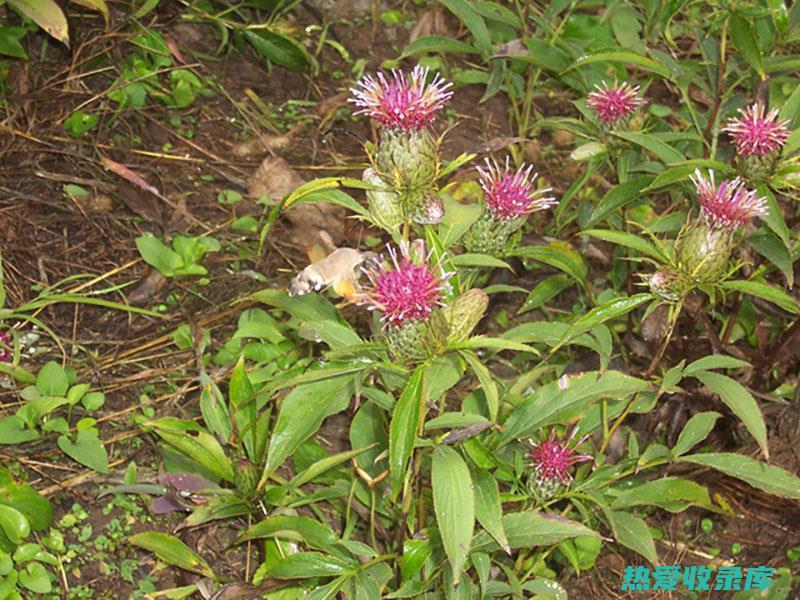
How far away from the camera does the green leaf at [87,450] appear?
2592 mm

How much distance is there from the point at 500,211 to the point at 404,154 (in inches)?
13.7

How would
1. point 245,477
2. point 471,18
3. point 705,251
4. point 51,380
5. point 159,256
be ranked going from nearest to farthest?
point 705,251
point 245,477
point 51,380
point 159,256
point 471,18

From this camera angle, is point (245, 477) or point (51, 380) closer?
point (245, 477)

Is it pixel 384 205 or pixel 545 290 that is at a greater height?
pixel 384 205

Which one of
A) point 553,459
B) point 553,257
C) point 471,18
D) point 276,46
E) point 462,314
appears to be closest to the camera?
point 462,314

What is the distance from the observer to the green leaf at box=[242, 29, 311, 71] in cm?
379

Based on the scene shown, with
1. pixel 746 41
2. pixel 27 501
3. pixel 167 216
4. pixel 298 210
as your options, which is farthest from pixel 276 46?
pixel 27 501

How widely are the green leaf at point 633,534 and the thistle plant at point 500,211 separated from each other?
70 cm

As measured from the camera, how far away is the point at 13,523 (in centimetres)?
240

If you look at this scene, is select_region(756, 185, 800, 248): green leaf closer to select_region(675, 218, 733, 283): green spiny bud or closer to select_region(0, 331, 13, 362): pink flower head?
select_region(675, 218, 733, 283): green spiny bud

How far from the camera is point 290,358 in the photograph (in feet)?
9.64

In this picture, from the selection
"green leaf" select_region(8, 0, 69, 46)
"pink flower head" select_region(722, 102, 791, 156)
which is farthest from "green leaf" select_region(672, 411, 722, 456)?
"green leaf" select_region(8, 0, 69, 46)

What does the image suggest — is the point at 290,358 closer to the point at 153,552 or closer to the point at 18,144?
the point at 153,552

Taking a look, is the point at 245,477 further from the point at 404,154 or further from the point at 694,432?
the point at 694,432
